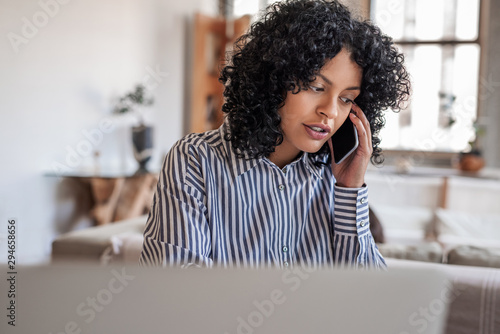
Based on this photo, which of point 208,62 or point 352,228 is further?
point 208,62

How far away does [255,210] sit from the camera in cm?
116

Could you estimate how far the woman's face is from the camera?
1.07 meters

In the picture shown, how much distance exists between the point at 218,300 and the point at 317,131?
728mm

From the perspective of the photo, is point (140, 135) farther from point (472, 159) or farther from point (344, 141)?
point (344, 141)

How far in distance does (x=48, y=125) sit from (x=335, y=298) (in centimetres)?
381

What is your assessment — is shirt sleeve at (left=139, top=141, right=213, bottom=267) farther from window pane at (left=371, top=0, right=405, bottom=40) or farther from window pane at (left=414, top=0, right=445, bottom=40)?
window pane at (left=414, top=0, right=445, bottom=40)

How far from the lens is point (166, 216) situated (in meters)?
1.04

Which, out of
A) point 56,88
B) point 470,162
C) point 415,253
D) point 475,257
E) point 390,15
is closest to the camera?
point 475,257

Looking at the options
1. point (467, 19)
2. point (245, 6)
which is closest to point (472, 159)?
point (467, 19)

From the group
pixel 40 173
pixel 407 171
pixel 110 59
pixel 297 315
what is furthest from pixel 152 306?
pixel 407 171

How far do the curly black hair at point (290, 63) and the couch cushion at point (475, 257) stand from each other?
2.19ft

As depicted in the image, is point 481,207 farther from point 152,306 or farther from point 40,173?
point 152,306

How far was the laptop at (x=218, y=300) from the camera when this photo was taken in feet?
1.29

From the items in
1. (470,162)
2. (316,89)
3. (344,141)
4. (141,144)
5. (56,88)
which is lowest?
(470,162)
